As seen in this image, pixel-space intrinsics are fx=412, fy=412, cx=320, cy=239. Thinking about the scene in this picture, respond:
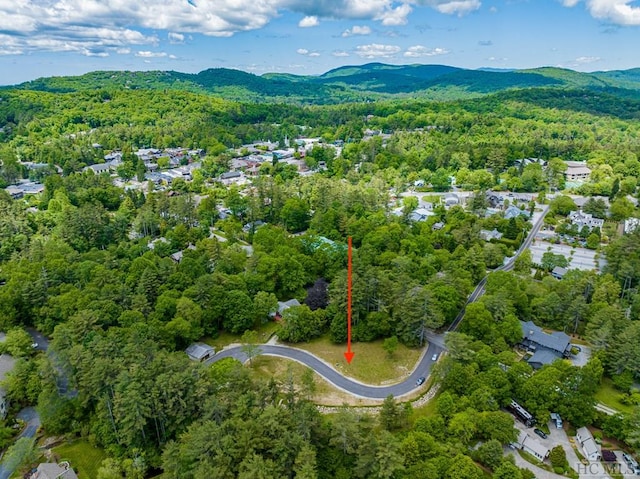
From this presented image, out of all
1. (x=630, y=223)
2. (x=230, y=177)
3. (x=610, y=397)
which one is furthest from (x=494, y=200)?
(x=230, y=177)

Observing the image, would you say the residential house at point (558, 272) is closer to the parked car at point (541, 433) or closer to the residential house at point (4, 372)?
the parked car at point (541, 433)

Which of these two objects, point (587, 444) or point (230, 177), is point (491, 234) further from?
point (230, 177)

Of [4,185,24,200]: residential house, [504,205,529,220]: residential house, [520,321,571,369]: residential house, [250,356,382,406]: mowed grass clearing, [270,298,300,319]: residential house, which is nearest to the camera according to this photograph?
[250,356,382,406]: mowed grass clearing

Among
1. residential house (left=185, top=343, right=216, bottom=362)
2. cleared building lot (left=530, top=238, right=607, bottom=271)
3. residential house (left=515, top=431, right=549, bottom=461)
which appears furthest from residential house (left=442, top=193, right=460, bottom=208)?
residential house (left=185, top=343, right=216, bottom=362)

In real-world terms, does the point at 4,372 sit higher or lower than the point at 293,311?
lower

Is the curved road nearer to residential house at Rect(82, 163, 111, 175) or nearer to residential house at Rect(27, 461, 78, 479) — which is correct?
residential house at Rect(27, 461, 78, 479)

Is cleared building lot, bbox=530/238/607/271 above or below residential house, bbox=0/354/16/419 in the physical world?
below

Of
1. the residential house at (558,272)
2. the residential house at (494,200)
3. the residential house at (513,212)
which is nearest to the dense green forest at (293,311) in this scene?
the residential house at (558,272)
